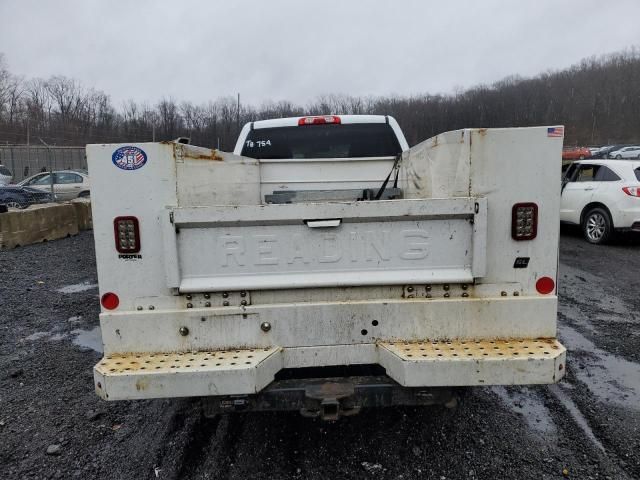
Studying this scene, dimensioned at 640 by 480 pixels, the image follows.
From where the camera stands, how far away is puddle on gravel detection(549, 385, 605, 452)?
3.02 metres

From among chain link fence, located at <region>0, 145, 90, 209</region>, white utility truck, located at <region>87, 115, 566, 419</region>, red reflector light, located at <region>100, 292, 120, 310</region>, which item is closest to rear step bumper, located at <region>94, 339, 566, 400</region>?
white utility truck, located at <region>87, 115, 566, 419</region>

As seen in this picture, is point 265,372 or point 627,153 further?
point 627,153

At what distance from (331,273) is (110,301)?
126 centimetres

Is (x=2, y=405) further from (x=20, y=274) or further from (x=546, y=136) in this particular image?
(x=20, y=274)

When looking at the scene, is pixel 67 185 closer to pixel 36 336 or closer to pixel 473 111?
pixel 36 336

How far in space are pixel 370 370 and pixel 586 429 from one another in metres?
1.58

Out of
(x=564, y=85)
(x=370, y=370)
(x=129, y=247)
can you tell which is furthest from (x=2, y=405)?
(x=564, y=85)

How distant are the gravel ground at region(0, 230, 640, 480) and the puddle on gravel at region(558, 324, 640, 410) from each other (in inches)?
0.6

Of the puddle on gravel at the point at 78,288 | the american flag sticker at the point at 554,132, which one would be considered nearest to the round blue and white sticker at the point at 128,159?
the american flag sticker at the point at 554,132

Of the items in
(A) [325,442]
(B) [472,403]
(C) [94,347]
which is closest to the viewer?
(A) [325,442]

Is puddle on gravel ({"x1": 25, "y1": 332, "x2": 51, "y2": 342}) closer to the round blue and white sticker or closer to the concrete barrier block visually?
the round blue and white sticker

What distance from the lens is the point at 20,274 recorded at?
8172 mm

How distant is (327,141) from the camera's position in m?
5.47

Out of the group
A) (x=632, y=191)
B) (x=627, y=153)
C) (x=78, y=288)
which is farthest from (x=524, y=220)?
(x=627, y=153)
